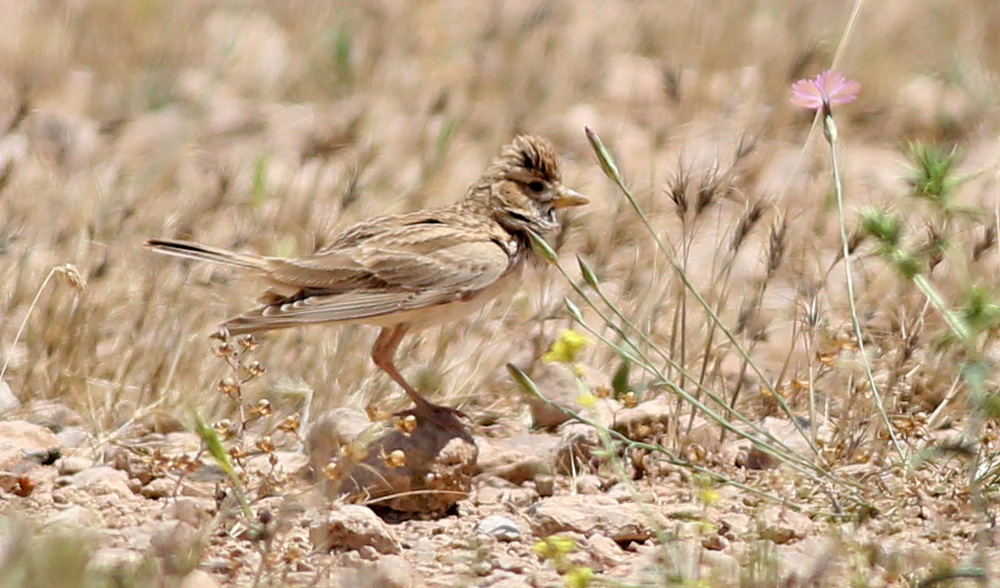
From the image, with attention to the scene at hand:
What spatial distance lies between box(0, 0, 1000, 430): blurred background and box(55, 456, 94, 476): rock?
29 cm

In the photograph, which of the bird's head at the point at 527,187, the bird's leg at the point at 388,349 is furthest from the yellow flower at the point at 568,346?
the bird's head at the point at 527,187

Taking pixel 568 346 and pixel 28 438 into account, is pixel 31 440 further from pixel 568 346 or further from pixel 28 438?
pixel 568 346

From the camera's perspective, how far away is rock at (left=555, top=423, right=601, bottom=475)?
14.8ft

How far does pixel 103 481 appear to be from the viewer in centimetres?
421

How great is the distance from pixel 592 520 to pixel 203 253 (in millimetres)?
1521

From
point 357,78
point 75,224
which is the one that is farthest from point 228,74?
point 75,224

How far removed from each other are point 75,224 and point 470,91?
10.0 feet

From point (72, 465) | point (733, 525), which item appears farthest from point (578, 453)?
point (72, 465)

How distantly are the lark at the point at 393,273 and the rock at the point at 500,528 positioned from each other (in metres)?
→ 0.47

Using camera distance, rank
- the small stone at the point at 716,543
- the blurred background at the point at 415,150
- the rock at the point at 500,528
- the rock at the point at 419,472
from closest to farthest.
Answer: the small stone at the point at 716,543
the rock at the point at 500,528
the rock at the point at 419,472
the blurred background at the point at 415,150

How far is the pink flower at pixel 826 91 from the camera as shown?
11.9 feet

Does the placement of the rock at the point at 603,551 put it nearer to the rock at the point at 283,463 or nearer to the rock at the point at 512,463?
the rock at the point at 512,463

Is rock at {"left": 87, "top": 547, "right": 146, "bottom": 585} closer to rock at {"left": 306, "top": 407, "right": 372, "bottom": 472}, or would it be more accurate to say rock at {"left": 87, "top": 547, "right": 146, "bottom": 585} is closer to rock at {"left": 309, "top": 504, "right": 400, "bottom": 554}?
rock at {"left": 309, "top": 504, "right": 400, "bottom": 554}

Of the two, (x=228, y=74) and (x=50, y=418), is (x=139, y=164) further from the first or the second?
(x=50, y=418)
